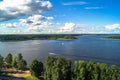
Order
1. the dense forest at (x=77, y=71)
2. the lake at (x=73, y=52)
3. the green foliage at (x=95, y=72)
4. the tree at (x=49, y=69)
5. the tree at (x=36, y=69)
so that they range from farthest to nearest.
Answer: the lake at (x=73, y=52) < the tree at (x=36, y=69) < the tree at (x=49, y=69) < the dense forest at (x=77, y=71) < the green foliage at (x=95, y=72)

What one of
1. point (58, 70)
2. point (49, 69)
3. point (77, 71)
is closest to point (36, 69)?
point (49, 69)

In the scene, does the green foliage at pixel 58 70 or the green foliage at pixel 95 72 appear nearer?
the green foliage at pixel 95 72

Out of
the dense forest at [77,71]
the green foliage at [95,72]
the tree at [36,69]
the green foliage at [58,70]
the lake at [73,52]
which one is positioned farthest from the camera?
the lake at [73,52]

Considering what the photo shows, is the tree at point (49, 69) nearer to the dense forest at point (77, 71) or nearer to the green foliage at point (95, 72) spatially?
the dense forest at point (77, 71)

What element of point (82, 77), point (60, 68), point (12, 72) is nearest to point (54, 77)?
point (60, 68)

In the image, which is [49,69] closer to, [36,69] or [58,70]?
[58,70]

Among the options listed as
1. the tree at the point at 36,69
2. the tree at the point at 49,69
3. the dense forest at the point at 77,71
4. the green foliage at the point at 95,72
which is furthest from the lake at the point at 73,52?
the tree at the point at 49,69

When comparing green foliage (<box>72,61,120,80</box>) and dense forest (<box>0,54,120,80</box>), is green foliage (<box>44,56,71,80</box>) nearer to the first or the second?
dense forest (<box>0,54,120,80</box>)

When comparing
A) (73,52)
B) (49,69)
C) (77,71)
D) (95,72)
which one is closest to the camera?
(95,72)

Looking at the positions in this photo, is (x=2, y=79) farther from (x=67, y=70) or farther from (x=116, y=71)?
(x=116, y=71)

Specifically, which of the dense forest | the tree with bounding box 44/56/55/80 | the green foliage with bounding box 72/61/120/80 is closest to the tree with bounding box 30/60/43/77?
the dense forest

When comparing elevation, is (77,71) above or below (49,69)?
below
